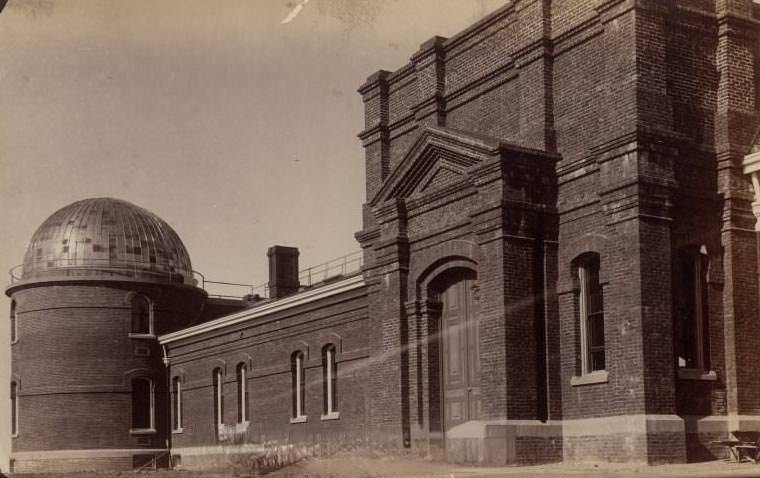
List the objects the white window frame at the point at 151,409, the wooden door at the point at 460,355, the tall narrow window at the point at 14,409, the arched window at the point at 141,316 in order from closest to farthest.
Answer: the wooden door at the point at 460,355, the white window frame at the point at 151,409, the arched window at the point at 141,316, the tall narrow window at the point at 14,409

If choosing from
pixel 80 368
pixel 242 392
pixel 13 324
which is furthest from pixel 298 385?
pixel 13 324

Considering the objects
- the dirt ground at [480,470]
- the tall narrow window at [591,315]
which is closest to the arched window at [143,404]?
the dirt ground at [480,470]

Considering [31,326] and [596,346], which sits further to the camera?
[31,326]

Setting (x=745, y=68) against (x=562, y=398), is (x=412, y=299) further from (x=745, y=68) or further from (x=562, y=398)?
(x=745, y=68)

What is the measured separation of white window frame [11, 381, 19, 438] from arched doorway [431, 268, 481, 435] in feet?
68.9

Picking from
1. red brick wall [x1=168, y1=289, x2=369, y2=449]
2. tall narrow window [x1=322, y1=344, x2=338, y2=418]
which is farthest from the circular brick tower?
tall narrow window [x1=322, y1=344, x2=338, y2=418]

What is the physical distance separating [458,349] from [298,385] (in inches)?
319

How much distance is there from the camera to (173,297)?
37531 millimetres

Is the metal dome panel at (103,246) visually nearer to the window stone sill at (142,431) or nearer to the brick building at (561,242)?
the window stone sill at (142,431)

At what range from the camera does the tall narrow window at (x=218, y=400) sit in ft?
105

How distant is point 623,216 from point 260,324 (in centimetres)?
1463

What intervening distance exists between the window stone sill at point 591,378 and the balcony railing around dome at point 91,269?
70.4 ft

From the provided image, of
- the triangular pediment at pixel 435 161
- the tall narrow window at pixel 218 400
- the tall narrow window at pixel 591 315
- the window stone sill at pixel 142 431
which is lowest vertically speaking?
the window stone sill at pixel 142 431

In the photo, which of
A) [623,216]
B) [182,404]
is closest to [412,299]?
[623,216]
